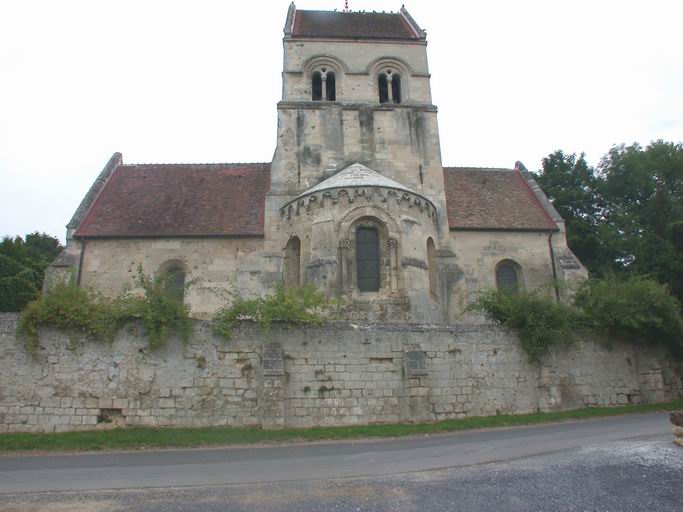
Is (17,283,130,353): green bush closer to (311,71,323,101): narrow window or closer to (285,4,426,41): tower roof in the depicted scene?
(311,71,323,101): narrow window

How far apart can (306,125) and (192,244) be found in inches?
302

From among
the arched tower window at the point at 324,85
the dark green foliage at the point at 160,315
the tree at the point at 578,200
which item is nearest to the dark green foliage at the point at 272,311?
the dark green foliage at the point at 160,315

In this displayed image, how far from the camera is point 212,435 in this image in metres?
13.1

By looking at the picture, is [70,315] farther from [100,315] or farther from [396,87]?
[396,87]

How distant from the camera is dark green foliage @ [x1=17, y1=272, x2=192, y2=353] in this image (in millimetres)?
13914

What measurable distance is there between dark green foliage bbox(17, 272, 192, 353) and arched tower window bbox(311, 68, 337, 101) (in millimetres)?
15654

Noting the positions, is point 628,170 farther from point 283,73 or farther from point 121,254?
point 121,254

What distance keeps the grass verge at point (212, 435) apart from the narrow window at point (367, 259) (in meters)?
6.68

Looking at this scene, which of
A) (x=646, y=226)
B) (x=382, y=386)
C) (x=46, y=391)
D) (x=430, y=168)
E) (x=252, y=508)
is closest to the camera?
(x=252, y=508)

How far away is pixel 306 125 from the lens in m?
25.5

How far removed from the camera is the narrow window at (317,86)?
89.4ft

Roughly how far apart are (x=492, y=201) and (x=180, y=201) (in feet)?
49.9

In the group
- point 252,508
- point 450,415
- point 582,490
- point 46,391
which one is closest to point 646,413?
point 450,415

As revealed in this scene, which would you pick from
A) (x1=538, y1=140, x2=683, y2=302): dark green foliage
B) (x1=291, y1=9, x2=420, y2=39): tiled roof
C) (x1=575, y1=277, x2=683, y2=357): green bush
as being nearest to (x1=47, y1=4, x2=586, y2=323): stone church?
(x1=291, y1=9, x2=420, y2=39): tiled roof
